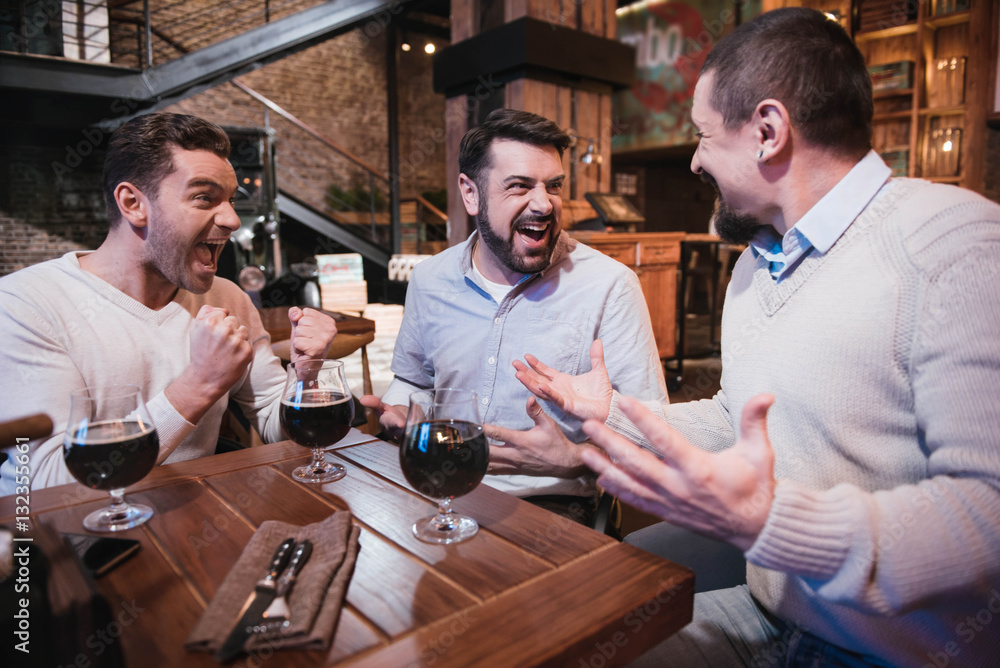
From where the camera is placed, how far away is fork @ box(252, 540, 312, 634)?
2.18ft

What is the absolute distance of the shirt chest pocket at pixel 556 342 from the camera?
180 centimetres

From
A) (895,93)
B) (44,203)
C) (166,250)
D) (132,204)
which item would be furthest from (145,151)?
(44,203)

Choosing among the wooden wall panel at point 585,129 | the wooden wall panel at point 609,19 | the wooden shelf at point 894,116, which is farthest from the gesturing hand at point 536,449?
the wooden shelf at point 894,116

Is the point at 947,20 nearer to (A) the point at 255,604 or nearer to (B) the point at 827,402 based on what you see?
(B) the point at 827,402

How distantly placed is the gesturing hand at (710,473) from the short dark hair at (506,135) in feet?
4.41

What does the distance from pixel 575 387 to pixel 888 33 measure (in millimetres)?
6274

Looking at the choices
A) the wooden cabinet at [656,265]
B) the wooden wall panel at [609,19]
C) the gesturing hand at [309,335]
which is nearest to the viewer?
the gesturing hand at [309,335]

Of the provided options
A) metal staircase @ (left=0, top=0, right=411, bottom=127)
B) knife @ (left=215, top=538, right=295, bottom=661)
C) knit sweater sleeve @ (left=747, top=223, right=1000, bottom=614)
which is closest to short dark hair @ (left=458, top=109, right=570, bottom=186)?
knit sweater sleeve @ (left=747, top=223, right=1000, bottom=614)

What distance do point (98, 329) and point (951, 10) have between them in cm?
676

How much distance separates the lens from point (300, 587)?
28.9 inches

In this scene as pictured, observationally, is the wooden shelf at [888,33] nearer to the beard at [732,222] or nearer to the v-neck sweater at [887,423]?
the beard at [732,222]

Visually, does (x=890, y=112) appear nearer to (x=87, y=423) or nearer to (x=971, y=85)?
(x=971, y=85)

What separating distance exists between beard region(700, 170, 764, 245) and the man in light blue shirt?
1.65 ft

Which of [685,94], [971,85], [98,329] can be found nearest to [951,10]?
[971,85]
